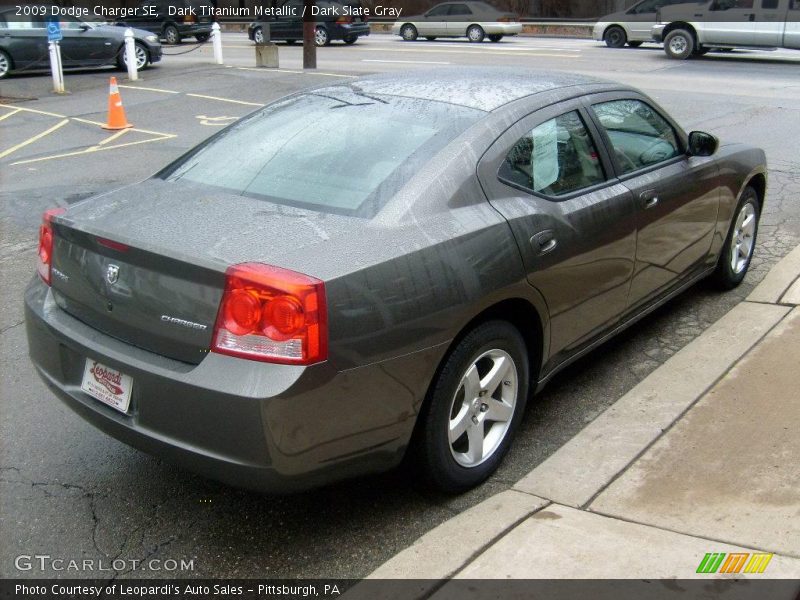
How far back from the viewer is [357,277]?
2900 millimetres

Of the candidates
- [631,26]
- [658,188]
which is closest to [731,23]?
[631,26]

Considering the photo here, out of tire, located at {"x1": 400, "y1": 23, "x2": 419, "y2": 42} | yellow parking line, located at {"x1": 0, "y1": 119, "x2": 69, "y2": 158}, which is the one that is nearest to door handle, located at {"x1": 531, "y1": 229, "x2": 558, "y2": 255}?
yellow parking line, located at {"x1": 0, "y1": 119, "x2": 69, "y2": 158}

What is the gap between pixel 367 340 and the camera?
Result: 2.89 m

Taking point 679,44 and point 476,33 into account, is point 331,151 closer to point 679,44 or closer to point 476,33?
point 679,44

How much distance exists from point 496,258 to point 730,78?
16.3 metres

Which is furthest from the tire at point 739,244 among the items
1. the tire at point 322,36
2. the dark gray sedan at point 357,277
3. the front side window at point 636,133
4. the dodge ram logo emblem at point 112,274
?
the tire at point 322,36

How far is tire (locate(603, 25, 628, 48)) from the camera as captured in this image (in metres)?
26.6

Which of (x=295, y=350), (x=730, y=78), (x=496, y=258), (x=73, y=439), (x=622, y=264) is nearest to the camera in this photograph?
(x=295, y=350)

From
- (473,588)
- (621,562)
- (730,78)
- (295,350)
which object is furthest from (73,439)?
(730,78)

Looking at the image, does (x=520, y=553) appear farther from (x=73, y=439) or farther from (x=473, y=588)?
(x=73, y=439)

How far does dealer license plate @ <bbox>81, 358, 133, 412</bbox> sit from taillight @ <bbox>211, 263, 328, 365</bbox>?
1.49 ft

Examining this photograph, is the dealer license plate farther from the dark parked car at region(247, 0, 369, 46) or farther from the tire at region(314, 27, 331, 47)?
the tire at region(314, 27, 331, 47)

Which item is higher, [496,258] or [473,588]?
[496,258]

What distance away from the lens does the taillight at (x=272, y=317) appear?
2756 millimetres
